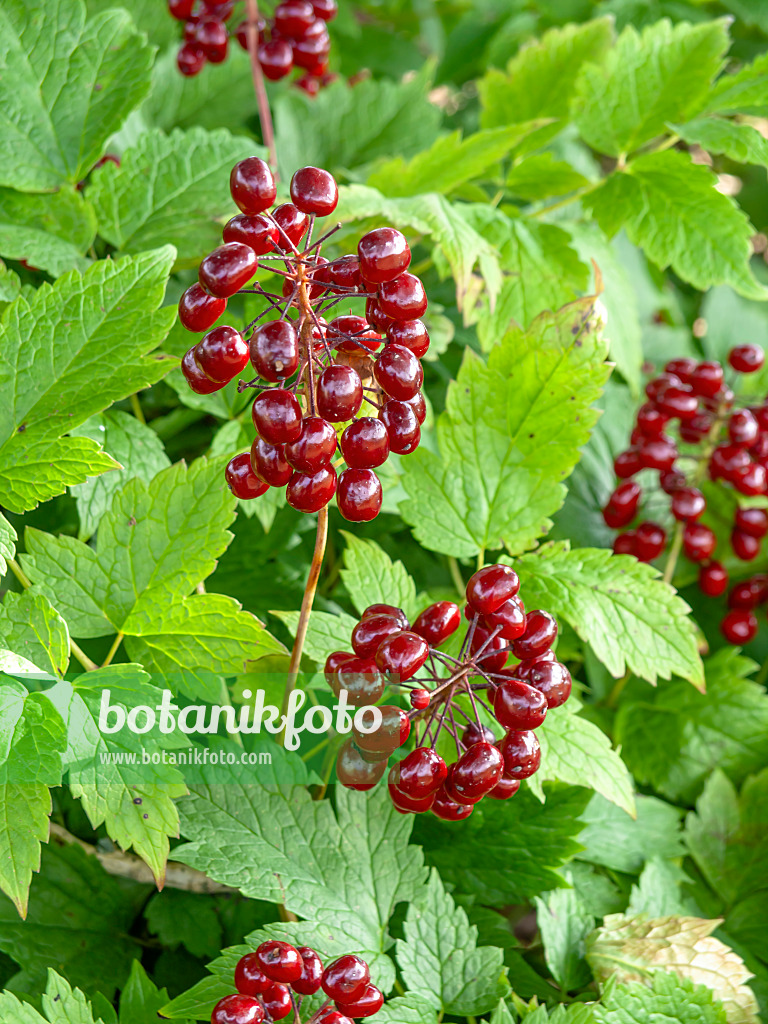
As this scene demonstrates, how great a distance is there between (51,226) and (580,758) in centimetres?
91

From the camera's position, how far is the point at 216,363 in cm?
66

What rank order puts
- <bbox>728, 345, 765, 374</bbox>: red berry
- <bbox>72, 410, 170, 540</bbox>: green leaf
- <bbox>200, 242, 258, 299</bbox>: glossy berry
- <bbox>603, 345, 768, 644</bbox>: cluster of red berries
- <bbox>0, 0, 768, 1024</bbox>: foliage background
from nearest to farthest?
<bbox>200, 242, 258, 299</bbox>: glossy berry → <bbox>0, 0, 768, 1024</bbox>: foliage background → <bbox>72, 410, 170, 540</bbox>: green leaf → <bbox>603, 345, 768, 644</bbox>: cluster of red berries → <bbox>728, 345, 765, 374</bbox>: red berry

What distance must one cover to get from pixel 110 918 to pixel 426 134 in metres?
1.32

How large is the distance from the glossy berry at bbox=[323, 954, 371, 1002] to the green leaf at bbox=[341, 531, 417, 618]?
35cm

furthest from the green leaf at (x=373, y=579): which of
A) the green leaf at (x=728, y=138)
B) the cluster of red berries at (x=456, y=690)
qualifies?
the green leaf at (x=728, y=138)

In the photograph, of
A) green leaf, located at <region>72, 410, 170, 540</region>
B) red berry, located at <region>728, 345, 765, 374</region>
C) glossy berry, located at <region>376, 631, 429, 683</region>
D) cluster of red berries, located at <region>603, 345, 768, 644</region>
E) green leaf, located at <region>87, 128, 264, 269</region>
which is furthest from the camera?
red berry, located at <region>728, 345, 765, 374</region>

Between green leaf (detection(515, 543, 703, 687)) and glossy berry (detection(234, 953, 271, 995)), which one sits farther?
green leaf (detection(515, 543, 703, 687))

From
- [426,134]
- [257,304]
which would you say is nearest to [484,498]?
[257,304]

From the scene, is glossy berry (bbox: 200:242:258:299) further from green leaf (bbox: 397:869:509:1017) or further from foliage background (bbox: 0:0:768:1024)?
green leaf (bbox: 397:869:509:1017)

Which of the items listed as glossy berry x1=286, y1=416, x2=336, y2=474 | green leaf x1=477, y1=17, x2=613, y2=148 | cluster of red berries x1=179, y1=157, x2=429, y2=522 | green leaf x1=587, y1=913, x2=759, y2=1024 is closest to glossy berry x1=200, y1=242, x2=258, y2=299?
cluster of red berries x1=179, y1=157, x2=429, y2=522

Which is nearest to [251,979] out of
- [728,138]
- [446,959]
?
[446,959]

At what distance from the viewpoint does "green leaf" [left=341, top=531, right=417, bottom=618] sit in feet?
3.11

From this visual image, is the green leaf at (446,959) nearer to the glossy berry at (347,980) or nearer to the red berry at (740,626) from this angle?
the glossy berry at (347,980)

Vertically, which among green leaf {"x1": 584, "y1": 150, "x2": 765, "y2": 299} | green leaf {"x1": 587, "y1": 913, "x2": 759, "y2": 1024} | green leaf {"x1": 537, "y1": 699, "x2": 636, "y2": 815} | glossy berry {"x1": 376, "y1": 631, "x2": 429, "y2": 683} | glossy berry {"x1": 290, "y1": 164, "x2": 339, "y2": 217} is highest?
glossy berry {"x1": 290, "y1": 164, "x2": 339, "y2": 217}
